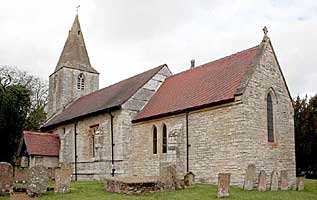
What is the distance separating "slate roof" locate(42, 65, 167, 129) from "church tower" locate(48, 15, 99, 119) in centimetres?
206

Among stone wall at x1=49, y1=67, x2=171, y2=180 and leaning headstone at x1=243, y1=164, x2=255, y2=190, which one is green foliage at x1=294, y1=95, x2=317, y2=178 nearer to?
stone wall at x1=49, y1=67, x2=171, y2=180

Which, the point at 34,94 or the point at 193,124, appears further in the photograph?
the point at 34,94

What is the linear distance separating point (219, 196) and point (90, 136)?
16.1 metres

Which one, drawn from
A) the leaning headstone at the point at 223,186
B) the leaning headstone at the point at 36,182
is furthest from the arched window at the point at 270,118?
the leaning headstone at the point at 36,182

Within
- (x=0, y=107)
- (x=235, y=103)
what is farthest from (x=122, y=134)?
(x=0, y=107)

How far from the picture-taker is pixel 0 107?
101ft

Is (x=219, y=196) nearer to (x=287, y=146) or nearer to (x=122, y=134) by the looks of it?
(x=287, y=146)

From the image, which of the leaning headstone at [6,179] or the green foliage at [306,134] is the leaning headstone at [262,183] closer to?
the leaning headstone at [6,179]

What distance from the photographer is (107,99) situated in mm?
30156

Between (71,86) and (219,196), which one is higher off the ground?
(71,86)

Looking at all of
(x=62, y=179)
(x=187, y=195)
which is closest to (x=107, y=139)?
(x=62, y=179)

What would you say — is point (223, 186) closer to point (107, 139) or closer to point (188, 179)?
point (188, 179)

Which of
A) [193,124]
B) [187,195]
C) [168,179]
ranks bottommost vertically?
[187,195]

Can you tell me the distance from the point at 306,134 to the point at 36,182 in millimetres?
21942
